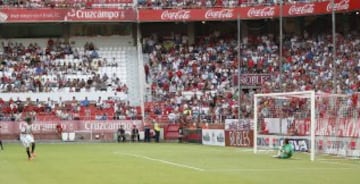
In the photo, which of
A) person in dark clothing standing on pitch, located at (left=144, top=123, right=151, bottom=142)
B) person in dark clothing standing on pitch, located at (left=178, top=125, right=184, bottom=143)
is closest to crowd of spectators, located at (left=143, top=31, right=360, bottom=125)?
person in dark clothing standing on pitch, located at (left=178, top=125, right=184, bottom=143)

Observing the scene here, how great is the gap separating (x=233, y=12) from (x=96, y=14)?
10.6m

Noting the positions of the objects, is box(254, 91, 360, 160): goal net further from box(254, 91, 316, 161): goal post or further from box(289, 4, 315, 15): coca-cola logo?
box(289, 4, 315, 15): coca-cola logo

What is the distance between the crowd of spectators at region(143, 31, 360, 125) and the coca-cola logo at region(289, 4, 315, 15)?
2896mm

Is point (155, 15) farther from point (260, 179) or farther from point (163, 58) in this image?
point (260, 179)

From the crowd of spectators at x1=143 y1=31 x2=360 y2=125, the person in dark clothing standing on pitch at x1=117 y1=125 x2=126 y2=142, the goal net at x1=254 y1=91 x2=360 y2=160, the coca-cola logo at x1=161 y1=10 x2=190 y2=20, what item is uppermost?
the coca-cola logo at x1=161 y1=10 x2=190 y2=20

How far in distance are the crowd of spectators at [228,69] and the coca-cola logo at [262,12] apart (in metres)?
3.04

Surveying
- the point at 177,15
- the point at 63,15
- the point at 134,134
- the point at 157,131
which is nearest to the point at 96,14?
the point at 63,15

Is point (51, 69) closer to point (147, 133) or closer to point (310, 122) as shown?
point (147, 133)

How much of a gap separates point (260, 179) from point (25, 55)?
43.9m

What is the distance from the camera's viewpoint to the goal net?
33.2 meters

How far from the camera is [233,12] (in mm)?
62125

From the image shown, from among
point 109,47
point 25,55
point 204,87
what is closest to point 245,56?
point 204,87

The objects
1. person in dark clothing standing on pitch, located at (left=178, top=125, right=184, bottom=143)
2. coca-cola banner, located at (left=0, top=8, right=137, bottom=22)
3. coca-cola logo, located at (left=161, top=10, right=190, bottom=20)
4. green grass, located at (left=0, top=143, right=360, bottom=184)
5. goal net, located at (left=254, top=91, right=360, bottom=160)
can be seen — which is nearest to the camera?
green grass, located at (left=0, top=143, right=360, bottom=184)

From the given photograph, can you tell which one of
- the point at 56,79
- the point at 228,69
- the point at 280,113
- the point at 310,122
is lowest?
the point at 310,122
